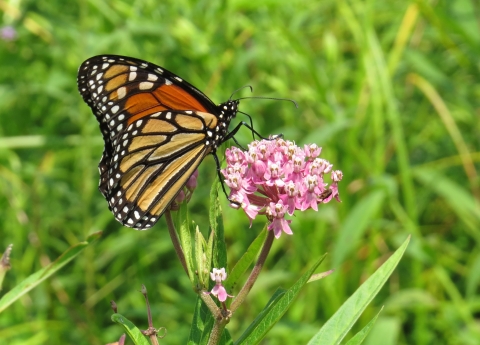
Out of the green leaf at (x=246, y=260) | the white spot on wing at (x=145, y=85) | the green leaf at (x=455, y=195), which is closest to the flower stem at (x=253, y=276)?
the green leaf at (x=246, y=260)

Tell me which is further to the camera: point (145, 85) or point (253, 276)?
point (145, 85)

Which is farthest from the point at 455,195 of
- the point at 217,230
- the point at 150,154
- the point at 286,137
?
the point at 217,230

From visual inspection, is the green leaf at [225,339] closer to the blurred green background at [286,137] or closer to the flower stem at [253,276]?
the flower stem at [253,276]

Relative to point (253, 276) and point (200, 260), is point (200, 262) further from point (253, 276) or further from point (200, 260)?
point (253, 276)

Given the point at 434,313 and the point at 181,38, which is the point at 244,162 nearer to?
the point at 181,38

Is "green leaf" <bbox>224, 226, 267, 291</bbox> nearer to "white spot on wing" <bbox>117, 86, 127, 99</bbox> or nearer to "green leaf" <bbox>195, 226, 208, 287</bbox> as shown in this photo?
"green leaf" <bbox>195, 226, 208, 287</bbox>
